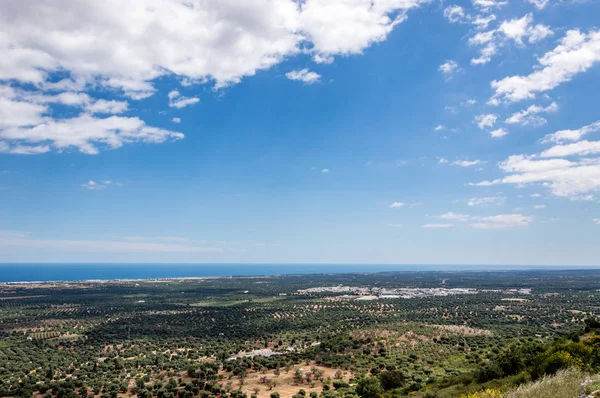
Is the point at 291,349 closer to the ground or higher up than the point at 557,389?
closer to the ground

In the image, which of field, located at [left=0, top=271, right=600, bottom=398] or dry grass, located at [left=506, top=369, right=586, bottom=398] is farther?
field, located at [left=0, top=271, right=600, bottom=398]

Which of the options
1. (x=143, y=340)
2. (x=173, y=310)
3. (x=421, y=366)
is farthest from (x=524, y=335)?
(x=173, y=310)

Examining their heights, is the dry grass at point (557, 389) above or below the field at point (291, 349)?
above

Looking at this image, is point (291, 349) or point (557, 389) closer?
point (557, 389)

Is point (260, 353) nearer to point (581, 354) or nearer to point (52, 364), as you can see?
point (52, 364)

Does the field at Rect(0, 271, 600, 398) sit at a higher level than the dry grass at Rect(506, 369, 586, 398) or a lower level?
lower

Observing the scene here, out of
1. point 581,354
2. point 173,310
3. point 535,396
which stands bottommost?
point 173,310

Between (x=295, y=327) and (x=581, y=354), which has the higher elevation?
(x=581, y=354)

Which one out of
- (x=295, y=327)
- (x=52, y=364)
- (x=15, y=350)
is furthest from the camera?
(x=295, y=327)
